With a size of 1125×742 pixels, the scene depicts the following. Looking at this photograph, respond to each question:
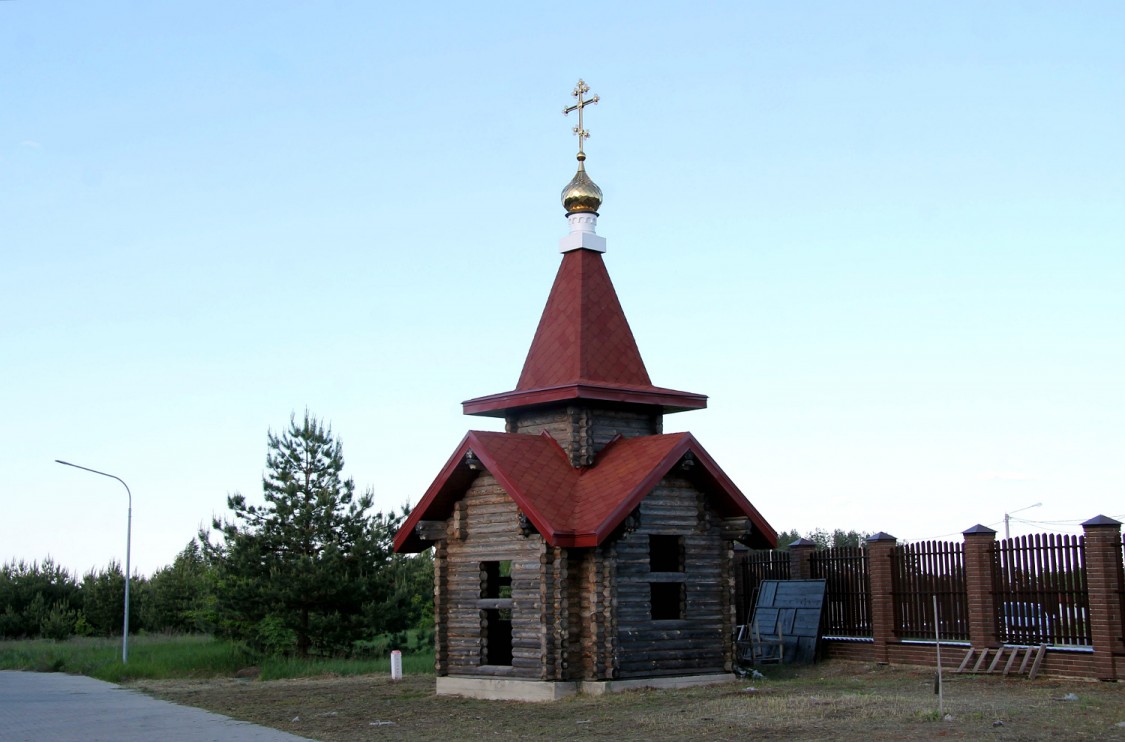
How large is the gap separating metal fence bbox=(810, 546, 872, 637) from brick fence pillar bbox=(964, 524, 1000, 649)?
2.99m

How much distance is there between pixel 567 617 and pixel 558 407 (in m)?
3.74

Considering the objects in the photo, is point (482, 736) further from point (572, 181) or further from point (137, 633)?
point (137, 633)

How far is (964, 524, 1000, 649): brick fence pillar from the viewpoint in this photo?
18484 millimetres

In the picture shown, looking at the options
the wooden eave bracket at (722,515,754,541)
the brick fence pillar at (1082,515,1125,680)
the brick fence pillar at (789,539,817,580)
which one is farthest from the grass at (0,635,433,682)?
the brick fence pillar at (1082,515,1125,680)

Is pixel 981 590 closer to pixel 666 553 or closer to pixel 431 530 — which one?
pixel 666 553

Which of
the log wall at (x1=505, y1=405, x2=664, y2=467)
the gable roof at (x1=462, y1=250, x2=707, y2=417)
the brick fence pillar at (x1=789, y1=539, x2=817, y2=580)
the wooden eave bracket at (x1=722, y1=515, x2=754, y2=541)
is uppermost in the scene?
the gable roof at (x1=462, y1=250, x2=707, y2=417)

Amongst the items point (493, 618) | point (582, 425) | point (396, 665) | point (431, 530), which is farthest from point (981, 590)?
point (396, 665)

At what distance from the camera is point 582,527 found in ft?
57.6

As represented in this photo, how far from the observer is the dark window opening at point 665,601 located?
20.2m

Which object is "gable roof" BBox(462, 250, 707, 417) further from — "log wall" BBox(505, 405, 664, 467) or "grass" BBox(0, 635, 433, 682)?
"grass" BBox(0, 635, 433, 682)

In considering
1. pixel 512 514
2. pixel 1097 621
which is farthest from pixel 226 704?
pixel 1097 621

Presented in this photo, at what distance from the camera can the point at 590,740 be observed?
12.9 m

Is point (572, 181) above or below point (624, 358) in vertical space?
above

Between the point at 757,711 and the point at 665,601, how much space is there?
6.08m
